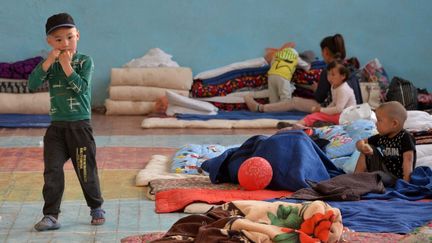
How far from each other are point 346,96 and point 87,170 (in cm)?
349

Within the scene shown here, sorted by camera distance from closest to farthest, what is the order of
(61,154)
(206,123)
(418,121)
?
(61,154), (418,121), (206,123)

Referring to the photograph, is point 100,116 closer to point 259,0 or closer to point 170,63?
point 170,63

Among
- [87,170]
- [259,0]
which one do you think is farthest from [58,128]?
[259,0]

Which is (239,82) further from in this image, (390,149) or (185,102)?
(390,149)

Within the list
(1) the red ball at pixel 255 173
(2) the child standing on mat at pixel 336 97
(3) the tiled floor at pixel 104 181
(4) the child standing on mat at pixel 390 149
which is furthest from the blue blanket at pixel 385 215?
(2) the child standing on mat at pixel 336 97

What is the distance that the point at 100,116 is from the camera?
901 cm

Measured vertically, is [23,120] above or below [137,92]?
below

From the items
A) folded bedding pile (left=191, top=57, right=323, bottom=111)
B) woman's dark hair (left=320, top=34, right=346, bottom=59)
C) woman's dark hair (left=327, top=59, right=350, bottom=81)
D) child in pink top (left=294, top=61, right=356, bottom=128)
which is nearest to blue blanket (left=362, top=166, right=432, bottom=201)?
child in pink top (left=294, top=61, right=356, bottom=128)

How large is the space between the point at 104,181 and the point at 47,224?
3.87 feet

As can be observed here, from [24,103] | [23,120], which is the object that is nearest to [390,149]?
[23,120]

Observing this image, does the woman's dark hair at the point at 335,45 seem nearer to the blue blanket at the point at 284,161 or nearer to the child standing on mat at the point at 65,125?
the blue blanket at the point at 284,161

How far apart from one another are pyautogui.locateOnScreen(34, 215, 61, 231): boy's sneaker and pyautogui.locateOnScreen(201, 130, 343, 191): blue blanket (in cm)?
129

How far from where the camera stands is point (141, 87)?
902 cm

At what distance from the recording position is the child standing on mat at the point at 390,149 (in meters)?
5.43
